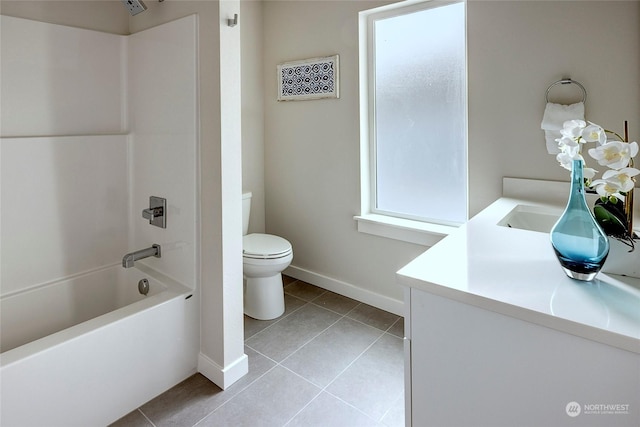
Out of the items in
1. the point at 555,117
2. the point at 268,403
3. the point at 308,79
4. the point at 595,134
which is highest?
the point at 308,79

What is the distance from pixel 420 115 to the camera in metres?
2.45

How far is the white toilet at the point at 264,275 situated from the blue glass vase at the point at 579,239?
5.79ft

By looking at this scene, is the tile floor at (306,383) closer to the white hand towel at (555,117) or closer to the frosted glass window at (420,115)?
the frosted glass window at (420,115)

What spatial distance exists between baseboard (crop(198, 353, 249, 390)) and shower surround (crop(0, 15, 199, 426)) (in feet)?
0.22

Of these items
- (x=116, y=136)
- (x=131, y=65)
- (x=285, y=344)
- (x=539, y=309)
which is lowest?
(x=285, y=344)

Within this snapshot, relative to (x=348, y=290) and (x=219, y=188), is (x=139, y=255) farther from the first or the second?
(x=348, y=290)

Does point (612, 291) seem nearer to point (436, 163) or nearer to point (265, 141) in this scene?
point (436, 163)

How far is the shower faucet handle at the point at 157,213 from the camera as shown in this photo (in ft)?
6.75

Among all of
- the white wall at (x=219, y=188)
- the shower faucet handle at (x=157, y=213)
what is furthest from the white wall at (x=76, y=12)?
the shower faucet handle at (x=157, y=213)

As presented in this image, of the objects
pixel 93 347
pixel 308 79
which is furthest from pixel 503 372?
pixel 308 79

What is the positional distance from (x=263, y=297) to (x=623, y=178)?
209 cm

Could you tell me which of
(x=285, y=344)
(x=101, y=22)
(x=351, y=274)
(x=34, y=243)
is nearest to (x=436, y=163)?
(x=351, y=274)

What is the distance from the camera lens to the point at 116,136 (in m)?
2.26

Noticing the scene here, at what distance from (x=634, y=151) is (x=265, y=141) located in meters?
2.74
